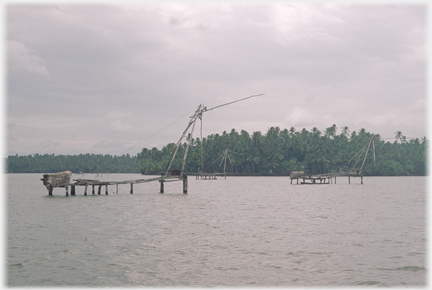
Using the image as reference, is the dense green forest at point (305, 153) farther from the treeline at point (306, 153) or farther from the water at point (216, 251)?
the water at point (216, 251)

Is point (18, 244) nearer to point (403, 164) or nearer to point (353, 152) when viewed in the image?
point (353, 152)

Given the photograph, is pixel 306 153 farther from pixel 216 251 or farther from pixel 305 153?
pixel 216 251

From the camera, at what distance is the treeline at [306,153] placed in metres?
141

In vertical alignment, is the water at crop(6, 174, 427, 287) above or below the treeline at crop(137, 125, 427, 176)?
below

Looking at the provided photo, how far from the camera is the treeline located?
141250 millimetres

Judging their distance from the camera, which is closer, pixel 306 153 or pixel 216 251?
pixel 216 251

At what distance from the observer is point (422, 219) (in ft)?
86.5

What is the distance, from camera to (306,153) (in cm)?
14500

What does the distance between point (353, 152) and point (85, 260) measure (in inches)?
5459

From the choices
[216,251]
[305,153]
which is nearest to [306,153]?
[305,153]

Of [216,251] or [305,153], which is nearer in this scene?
[216,251]

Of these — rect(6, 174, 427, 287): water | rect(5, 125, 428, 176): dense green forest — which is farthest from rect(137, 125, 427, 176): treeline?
rect(6, 174, 427, 287): water

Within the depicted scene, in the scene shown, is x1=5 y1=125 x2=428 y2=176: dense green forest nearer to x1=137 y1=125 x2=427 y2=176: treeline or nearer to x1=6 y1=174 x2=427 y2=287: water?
x1=137 y1=125 x2=427 y2=176: treeline

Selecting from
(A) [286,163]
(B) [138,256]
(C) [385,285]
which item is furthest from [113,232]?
(A) [286,163]
